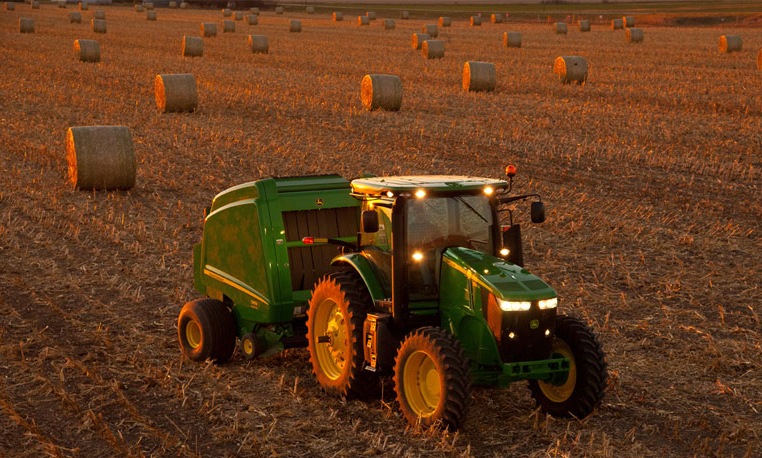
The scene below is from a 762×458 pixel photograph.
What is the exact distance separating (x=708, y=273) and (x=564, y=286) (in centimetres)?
184

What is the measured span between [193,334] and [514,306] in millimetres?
3496

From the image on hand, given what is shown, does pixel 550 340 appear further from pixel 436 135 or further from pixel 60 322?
pixel 436 135

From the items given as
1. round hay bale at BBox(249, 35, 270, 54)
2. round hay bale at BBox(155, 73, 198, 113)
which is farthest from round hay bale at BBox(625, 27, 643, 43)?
round hay bale at BBox(155, 73, 198, 113)

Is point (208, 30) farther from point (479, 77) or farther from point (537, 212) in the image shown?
point (537, 212)

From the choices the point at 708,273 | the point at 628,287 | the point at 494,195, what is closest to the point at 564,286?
the point at 628,287

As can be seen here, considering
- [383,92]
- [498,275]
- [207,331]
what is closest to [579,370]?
[498,275]

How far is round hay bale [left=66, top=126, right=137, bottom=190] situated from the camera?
50.5 ft

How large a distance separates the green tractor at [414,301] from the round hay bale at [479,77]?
20.0 metres

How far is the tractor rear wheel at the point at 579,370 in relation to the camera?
6867 millimetres

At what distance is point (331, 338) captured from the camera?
7703 millimetres

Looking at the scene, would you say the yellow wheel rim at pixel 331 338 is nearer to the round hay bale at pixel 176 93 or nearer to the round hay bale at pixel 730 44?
the round hay bale at pixel 176 93

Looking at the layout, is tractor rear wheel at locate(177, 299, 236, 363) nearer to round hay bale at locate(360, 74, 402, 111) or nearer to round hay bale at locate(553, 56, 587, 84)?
round hay bale at locate(360, 74, 402, 111)

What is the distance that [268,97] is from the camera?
27.0 metres

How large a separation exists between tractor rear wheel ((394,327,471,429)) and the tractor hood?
444mm
